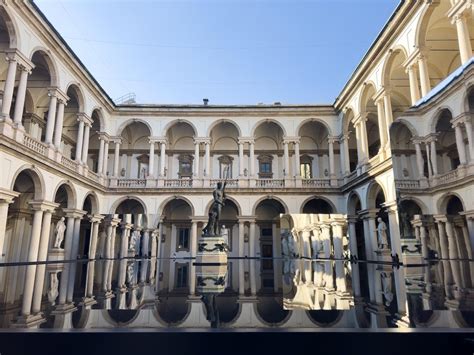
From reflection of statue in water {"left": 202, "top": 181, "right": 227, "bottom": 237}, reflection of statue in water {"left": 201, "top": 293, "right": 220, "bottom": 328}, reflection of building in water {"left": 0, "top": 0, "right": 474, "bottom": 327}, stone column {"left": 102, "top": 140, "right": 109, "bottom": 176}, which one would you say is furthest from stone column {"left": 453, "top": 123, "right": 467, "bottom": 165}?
stone column {"left": 102, "top": 140, "right": 109, "bottom": 176}

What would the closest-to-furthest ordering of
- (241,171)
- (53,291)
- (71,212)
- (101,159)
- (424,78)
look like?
(53,291) < (424,78) < (71,212) < (101,159) < (241,171)

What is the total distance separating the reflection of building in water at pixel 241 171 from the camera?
5.61 metres

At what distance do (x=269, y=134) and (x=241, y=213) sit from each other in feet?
24.9

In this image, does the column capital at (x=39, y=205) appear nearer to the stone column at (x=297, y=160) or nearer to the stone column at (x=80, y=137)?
the stone column at (x=80, y=137)

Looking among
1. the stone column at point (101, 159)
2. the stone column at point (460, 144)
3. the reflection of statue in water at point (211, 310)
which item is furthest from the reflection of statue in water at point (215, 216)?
the stone column at point (101, 159)

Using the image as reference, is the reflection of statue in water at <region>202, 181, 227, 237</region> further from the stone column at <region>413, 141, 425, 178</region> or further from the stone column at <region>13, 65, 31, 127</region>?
the stone column at <region>13, 65, 31, 127</region>

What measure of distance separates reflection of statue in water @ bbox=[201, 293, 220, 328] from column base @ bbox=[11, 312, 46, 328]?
1.74m

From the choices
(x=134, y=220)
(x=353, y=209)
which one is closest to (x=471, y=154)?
(x=353, y=209)

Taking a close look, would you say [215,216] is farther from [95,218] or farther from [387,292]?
[95,218]

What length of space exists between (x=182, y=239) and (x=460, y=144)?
21.6m

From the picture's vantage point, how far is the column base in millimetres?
3098

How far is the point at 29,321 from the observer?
3375mm

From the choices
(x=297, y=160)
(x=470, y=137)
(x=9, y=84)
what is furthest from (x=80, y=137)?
(x=470, y=137)
